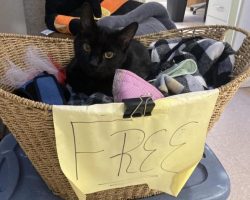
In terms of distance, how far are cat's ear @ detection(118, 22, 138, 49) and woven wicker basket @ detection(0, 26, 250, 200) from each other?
145 millimetres

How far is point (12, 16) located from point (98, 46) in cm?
71

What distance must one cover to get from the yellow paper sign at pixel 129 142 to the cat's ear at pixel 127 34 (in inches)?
11.6

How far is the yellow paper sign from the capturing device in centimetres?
40

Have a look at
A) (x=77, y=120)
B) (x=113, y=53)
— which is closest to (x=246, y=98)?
(x=113, y=53)

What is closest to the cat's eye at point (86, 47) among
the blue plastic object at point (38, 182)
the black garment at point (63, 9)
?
the blue plastic object at point (38, 182)

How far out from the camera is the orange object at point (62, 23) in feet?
3.17

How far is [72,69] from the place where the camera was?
0.70m

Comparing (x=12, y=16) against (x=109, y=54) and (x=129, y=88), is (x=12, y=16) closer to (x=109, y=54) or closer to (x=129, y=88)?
(x=109, y=54)

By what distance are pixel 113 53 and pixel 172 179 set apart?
12.9 inches

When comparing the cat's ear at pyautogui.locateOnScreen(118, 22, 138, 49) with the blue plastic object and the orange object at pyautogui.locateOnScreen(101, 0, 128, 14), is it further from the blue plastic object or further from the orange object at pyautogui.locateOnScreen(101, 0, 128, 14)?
the orange object at pyautogui.locateOnScreen(101, 0, 128, 14)

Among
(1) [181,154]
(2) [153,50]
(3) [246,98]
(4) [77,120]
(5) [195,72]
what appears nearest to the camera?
(4) [77,120]

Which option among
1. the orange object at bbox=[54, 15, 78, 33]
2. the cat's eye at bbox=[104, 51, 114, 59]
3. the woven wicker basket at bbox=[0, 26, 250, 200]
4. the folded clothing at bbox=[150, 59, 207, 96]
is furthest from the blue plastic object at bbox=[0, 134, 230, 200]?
the orange object at bbox=[54, 15, 78, 33]

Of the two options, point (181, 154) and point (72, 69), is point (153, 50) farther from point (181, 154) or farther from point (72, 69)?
point (181, 154)

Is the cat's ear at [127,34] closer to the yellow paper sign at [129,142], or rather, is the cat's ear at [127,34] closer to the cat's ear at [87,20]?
the cat's ear at [87,20]
